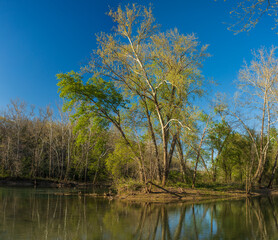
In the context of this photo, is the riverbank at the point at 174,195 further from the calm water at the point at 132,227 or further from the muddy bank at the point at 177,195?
the calm water at the point at 132,227

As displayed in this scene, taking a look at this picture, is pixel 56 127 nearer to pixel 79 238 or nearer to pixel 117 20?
pixel 117 20

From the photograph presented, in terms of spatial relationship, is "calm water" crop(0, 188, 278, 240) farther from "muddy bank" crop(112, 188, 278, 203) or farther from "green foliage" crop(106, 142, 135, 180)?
"green foliage" crop(106, 142, 135, 180)

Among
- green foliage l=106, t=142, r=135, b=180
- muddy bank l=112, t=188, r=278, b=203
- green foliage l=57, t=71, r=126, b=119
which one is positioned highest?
green foliage l=57, t=71, r=126, b=119

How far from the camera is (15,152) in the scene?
38438mm

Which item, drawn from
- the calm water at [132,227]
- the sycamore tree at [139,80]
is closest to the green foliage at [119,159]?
the sycamore tree at [139,80]

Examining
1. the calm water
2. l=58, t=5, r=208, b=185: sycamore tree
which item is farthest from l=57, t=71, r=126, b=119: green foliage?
the calm water

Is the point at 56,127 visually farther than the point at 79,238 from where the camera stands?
Yes

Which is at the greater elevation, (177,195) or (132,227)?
(132,227)

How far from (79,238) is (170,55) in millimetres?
17399

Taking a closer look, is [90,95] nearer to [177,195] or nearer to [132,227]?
[177,195]

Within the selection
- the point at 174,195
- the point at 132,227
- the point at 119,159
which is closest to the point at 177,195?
the point at 174,195

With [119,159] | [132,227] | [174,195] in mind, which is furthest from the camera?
[119,159]

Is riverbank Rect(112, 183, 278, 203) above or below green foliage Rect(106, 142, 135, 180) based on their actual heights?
below

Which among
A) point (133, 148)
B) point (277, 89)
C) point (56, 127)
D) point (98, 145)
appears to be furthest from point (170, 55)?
point (56, 127)
